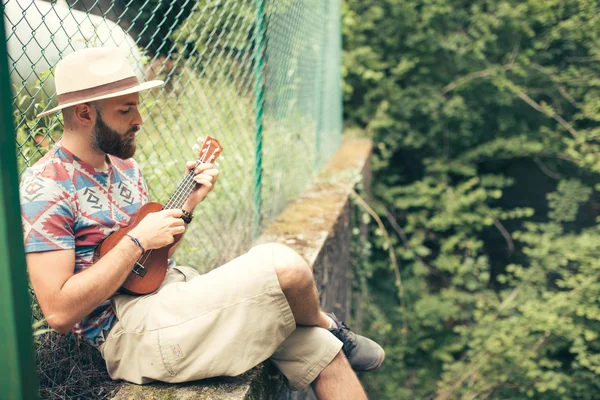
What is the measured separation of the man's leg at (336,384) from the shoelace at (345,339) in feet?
0.56

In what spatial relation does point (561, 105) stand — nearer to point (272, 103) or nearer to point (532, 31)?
point (532, 31)

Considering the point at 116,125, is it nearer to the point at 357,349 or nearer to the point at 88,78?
the point at 88,78

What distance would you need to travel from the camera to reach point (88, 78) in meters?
1.53

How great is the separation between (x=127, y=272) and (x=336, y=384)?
32.1 inches

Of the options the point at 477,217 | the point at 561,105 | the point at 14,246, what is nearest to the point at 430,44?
the point at 561,105

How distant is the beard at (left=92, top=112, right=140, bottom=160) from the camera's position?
159 centimetres

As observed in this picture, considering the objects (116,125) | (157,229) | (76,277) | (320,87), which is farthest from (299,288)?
(320,87)

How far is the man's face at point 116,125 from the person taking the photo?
1.58 m

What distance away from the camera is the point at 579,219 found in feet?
22.3

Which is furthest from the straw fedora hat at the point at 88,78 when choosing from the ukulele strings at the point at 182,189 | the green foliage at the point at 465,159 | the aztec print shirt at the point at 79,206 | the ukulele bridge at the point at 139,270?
the green foliage at the point at 465,159

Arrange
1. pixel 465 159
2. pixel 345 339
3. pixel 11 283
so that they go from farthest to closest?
pixel 465 159
pixel 345 339
pixel 11 283

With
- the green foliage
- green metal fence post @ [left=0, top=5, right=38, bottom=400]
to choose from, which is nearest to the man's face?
green metal fence post @ [left=0, top=5, right=38, bottom=400]

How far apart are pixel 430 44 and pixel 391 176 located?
183 cm

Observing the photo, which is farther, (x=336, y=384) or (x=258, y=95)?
(x=258, y=95)
